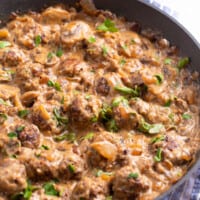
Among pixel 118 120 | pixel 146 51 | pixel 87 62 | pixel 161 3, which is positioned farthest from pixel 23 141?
pixel 161 3

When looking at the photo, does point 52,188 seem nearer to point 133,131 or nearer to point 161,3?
point 133,131

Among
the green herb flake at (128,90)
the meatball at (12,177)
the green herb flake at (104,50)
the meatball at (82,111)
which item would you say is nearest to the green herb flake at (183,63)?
the green herb flake at (128,90)

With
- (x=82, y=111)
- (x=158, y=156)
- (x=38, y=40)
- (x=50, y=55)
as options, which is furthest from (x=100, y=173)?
(x=38, y=40)

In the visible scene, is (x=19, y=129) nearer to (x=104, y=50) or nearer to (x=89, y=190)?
(x=89, y=190)

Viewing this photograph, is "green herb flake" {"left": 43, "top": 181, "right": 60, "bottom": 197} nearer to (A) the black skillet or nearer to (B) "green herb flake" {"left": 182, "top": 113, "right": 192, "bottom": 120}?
(B) "green herb flake" {"left": 182, "top": 113, "right": 192, "bottom": 120}

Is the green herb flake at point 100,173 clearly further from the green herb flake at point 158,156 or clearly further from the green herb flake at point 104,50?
the green herb flake at point 104,50

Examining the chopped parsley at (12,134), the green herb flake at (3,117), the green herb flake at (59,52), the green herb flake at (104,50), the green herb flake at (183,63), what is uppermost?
the green herb flake at (183,63)
